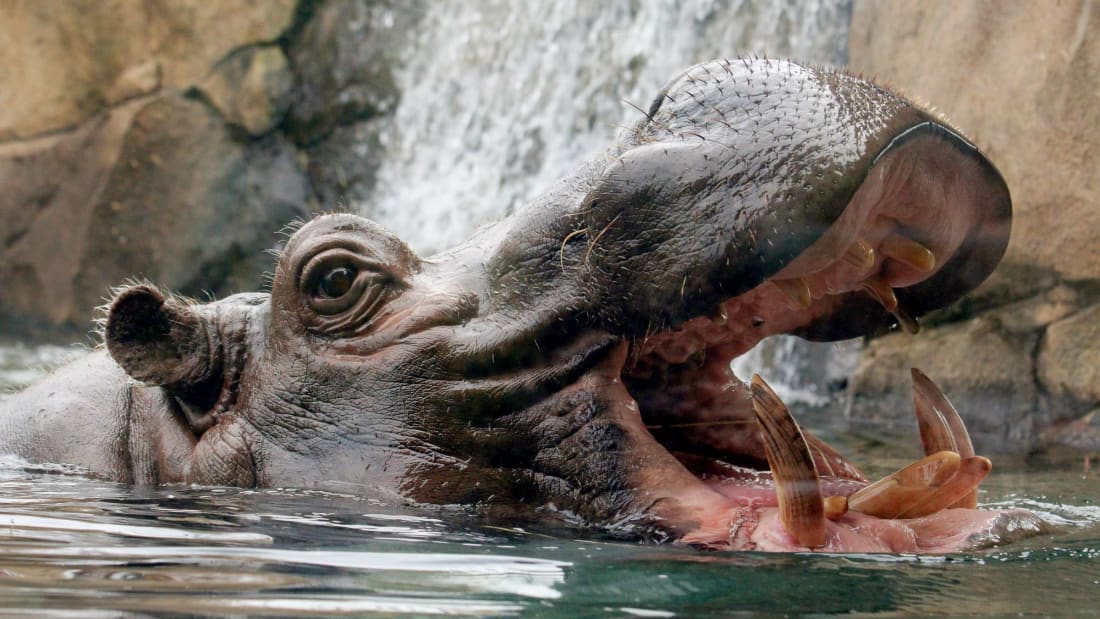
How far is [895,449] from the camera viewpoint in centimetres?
648

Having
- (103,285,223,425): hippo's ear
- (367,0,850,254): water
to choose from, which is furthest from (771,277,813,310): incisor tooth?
(367,0,850,254): water

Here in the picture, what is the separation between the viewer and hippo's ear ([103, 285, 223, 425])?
12.3 feet

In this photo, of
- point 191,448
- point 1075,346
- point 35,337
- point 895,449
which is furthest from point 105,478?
point 35,337

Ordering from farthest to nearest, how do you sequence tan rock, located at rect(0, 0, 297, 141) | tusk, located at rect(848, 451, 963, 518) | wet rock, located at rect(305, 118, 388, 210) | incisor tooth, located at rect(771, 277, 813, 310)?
wet rock, located at rect(305, 118, 388, 210), tan rock, located at rect(0, 0, 297, 141), incisor tooth, located at rect(771, 277, 813, 310), tusk, located at rect(848, 451, 963, 518)

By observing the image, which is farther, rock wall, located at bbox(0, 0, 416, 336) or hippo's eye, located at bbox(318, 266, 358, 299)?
rock wall, located at bbox(0, 0, 416, 336)

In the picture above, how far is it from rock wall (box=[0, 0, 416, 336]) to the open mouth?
11.3m

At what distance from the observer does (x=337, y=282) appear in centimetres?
367

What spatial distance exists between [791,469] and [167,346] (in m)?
1.93

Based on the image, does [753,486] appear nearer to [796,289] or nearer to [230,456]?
[796,289]

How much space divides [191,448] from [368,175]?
1135 cm

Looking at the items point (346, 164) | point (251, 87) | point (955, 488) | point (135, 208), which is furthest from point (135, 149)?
point (955, 488)

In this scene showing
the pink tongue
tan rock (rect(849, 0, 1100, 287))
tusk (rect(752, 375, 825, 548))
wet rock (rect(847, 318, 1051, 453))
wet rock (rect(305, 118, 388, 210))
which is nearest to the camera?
tusk (rect(752, 375, 825, 548))

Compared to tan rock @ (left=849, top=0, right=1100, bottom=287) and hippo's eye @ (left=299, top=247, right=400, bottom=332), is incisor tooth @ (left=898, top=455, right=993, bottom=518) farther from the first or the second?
tan rock @ (left=849, top=0, right=1100, bottom=287)

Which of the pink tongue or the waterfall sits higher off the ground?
the waterfall
